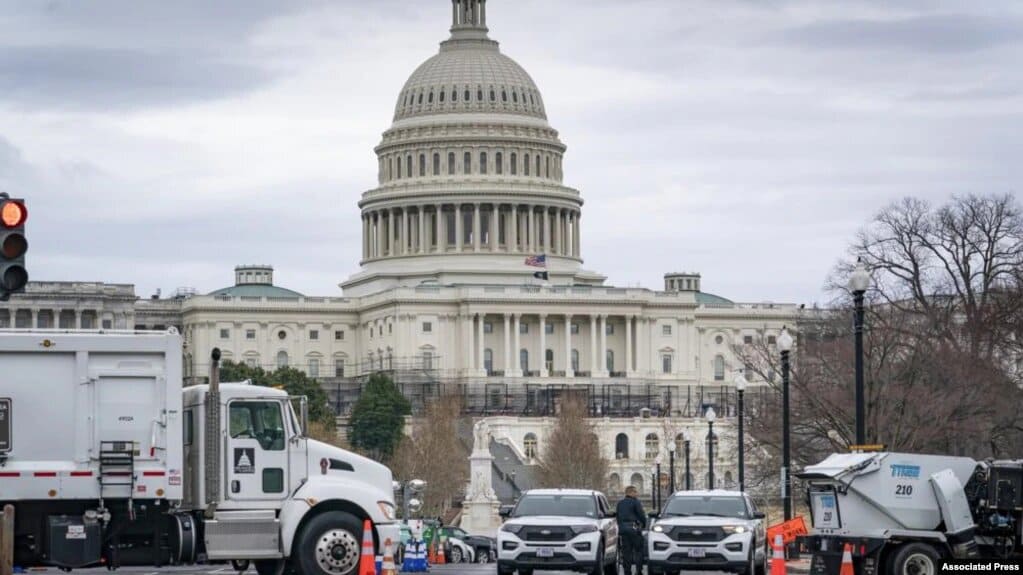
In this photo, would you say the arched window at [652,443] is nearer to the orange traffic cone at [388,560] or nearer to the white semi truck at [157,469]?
the white semi truck at [157,469]

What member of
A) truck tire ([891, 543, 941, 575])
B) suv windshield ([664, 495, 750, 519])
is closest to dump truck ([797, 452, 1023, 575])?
truck tire ([891, 543, 941, 575])

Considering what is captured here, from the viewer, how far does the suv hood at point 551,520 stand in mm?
43031

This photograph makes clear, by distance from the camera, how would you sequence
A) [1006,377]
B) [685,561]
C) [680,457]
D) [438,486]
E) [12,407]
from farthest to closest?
[680,457]
[438,486]
[1006,377]
[685,561]
[12,407]

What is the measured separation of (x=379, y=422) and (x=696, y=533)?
123932 millimetres

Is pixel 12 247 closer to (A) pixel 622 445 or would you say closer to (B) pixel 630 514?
(B) pixel 630 514

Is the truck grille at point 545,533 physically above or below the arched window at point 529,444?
below

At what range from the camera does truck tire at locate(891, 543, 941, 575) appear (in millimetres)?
38625

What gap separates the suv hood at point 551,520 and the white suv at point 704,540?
1.15 m

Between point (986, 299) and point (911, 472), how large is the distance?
167 feet

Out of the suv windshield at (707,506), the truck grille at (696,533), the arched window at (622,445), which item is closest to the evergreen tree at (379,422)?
the arched window at (622,445)

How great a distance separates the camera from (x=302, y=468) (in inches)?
1529

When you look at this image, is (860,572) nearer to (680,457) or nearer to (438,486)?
(438,486)

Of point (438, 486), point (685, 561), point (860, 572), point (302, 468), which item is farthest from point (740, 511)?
point (438, 486)

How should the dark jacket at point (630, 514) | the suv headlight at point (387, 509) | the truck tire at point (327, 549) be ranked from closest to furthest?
the truck tire at point (327, 549)
the suv headlight at point (387, 509)
the dark jacket at point (630, 514)
